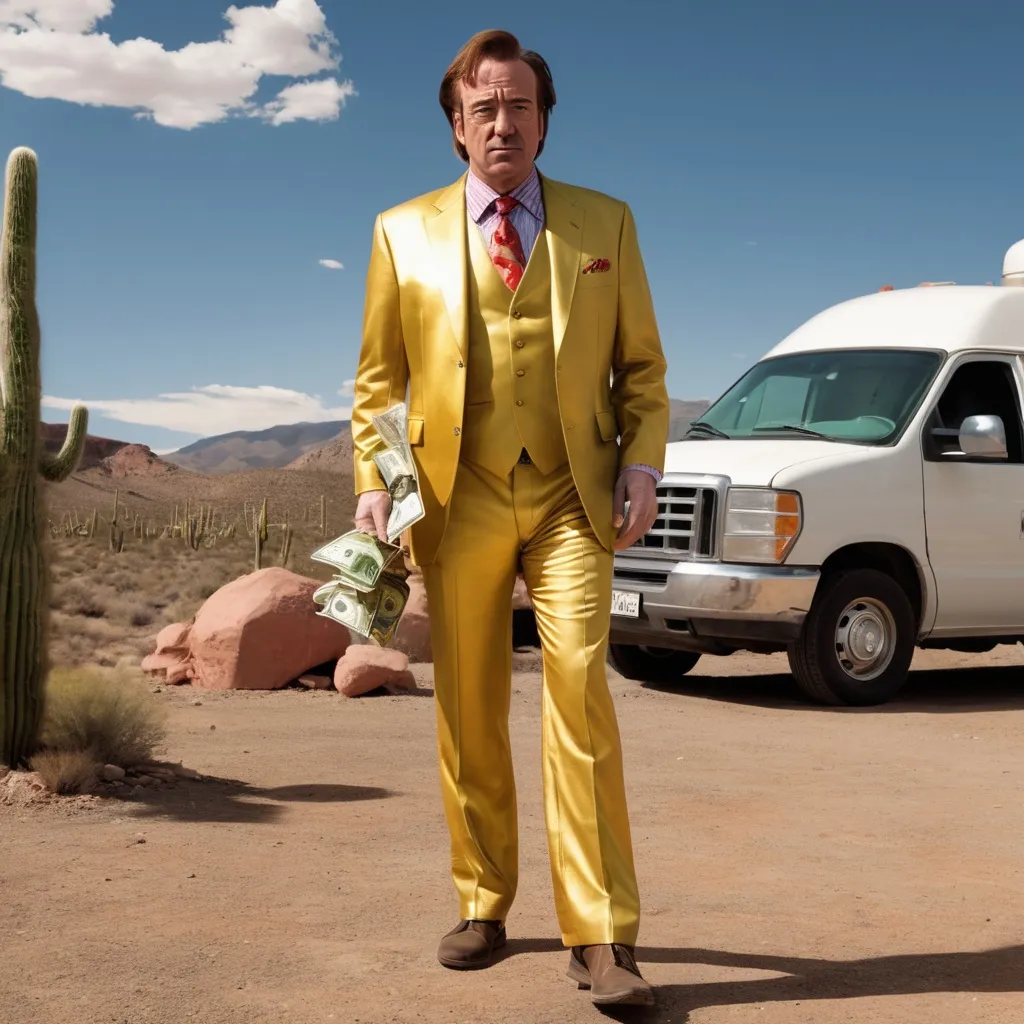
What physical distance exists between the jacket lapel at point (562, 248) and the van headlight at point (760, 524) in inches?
226

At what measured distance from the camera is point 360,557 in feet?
13.6

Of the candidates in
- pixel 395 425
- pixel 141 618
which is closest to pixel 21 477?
pixel 395 425

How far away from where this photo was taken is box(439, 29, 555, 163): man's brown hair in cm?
405

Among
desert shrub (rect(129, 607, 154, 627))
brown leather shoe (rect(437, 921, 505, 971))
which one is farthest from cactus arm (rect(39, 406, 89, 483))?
desert shrub (rect(129, 607, 154, 627))

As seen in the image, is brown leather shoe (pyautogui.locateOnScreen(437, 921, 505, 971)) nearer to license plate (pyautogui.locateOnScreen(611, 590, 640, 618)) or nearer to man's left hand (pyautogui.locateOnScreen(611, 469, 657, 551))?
man's left hand (pyautogui.locateOnScreen(611, 469, 657, 551))

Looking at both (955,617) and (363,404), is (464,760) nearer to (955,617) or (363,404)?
(363,404)

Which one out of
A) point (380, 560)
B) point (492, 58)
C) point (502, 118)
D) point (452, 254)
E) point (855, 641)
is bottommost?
point (855, 641)

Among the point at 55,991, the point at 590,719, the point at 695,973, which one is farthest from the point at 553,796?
the point at 55,991

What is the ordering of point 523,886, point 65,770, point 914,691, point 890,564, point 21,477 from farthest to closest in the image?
point 914,691
point 890,564
point 21,477
point 65,770
point 523,886

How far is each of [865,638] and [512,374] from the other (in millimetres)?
6654

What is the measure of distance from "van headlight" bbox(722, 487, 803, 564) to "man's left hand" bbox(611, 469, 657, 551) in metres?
5.69

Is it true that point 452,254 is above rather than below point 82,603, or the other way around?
above

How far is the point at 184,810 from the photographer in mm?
6641

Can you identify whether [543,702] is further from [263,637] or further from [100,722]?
[263,637]
